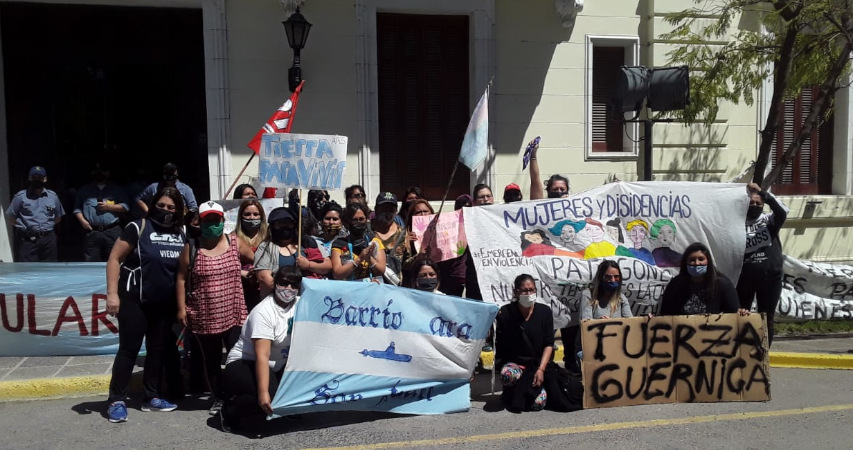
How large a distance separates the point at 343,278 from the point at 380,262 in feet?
1.18

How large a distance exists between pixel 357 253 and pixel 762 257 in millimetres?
3851

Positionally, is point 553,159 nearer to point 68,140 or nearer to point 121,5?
point 121,5

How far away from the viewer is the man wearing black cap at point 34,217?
29.3 ft

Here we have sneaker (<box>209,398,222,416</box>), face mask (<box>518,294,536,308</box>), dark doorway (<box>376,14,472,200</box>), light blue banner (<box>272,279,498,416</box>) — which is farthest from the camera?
dark doorway (<box>376,14,472,200</box>)

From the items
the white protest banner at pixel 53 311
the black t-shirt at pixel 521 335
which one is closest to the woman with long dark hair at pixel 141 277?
the white protest banner at pixel 53 311

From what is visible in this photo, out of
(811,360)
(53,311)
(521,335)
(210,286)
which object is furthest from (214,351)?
(811,360)

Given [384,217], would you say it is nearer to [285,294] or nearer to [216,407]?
[285,294]

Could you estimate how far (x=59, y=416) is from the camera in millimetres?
5762

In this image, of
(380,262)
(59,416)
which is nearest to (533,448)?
(380,262)

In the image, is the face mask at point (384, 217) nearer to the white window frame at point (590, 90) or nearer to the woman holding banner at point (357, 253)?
the woman holding banner at point (357, 253)

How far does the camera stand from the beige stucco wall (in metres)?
10.2

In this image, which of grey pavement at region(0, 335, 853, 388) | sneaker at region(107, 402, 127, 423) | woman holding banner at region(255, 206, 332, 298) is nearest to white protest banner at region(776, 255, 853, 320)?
grey pavement at region(0, 335, 853, 388)

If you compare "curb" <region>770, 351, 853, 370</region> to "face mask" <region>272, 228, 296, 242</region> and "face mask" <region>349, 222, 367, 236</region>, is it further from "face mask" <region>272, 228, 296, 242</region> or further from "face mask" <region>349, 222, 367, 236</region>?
"face mask" <region>272, 228, 296, 242</region>

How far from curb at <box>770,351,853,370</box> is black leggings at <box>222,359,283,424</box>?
4.97 metres
